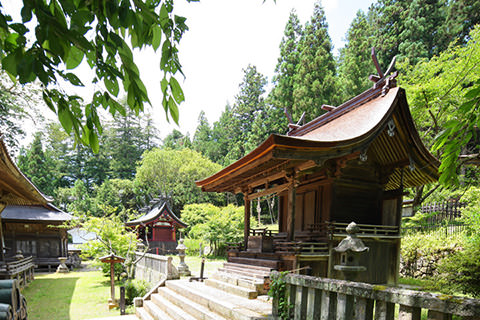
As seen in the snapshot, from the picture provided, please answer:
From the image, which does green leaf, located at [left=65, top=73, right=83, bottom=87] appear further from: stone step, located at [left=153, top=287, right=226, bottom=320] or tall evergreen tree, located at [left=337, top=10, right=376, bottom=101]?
tall evergreen tree, located at [left=337, top=10, right=376, bottom=101]

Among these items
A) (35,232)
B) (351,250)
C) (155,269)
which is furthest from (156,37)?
(35,232)

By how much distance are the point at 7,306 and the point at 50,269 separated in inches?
712

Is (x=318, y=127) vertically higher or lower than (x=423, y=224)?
higher

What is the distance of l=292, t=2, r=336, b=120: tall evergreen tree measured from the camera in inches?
1113

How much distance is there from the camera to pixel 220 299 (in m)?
6.80

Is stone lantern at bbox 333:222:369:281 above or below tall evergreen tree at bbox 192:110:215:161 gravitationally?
below

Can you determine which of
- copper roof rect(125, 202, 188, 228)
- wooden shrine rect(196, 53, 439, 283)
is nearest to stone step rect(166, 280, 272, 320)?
wooden shrine rect(196, 53, 439, 283)

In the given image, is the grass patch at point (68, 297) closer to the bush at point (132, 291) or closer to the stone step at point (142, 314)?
the bush at point (132, 291)

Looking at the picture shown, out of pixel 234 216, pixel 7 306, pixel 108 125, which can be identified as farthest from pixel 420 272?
pixel 108 125

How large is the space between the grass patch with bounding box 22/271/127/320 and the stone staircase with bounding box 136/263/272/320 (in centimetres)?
238

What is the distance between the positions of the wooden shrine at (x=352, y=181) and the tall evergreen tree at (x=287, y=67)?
74.1 ft

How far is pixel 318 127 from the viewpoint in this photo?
36.0 ft

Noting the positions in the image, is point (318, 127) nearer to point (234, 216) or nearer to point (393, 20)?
point (234, 216)

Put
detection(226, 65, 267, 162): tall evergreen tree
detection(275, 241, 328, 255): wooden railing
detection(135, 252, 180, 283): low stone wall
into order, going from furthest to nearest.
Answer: detection(226, 65, 267, 162): tall evergreen tree
detection(135, 252, 180, 283): low stone wall
detection(275, 241, 328, 255): wooden railing
